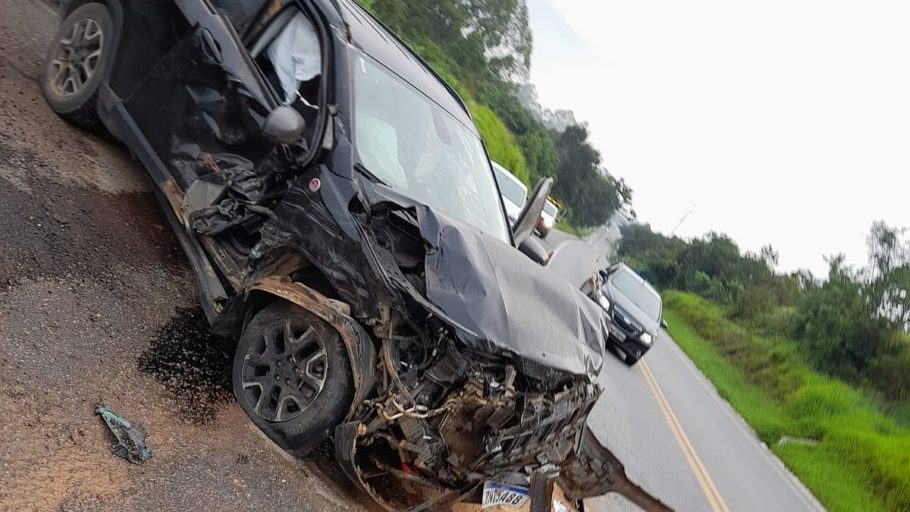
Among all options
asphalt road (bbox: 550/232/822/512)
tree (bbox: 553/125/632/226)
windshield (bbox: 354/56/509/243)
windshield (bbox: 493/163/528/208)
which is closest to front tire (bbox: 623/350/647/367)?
asphalt road (bbox: 550/232/822/512)

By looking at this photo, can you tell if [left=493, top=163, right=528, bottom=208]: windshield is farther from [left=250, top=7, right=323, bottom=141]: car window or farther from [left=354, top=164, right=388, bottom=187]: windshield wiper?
[left=354, top=164, right=388, bottom=187]: windshield wiper

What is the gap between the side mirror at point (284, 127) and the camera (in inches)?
130

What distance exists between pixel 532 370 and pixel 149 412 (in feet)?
6.29

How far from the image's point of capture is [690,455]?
31.4 ft

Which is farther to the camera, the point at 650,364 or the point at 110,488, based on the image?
the point at 650,364

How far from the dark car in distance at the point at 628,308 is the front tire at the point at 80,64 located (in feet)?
29.2

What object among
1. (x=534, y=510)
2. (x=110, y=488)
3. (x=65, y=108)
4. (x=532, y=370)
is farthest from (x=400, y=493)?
(x=65, y=108)

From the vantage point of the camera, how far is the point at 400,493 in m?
3.81

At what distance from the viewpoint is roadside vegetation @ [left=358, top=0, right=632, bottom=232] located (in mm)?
27203

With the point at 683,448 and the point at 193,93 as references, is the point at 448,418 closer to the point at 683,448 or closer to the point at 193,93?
the point at 193,93

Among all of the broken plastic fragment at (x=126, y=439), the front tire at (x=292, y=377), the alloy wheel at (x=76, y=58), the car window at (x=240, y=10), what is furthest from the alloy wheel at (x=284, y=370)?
the alloy wheel at (x=76, y=58)

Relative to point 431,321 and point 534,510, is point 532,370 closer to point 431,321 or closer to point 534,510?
point 431,321

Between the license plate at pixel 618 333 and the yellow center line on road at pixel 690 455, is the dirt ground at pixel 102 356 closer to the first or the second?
the yellow center line on road at pixel 690 455

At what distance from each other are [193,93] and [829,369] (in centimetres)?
2157
